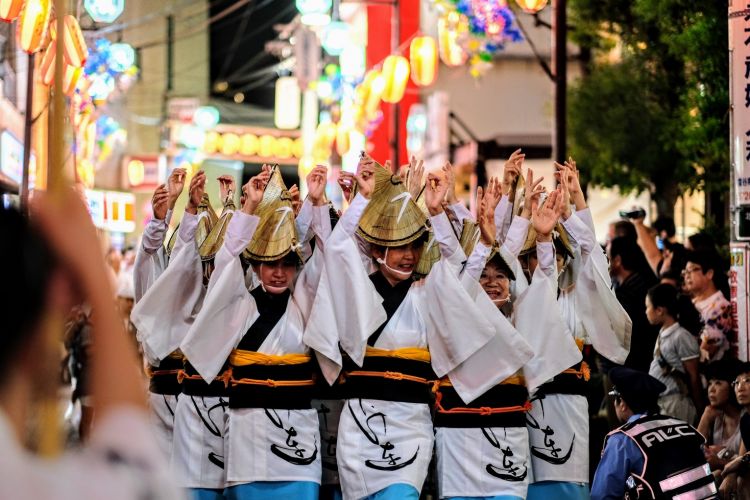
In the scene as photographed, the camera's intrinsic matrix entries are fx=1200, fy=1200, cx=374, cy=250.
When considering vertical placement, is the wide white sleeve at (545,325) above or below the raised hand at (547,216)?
below

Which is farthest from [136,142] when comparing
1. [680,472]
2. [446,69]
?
[680,472]

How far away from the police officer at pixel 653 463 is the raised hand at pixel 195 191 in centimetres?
304

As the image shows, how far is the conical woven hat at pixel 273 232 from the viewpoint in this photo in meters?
7.07

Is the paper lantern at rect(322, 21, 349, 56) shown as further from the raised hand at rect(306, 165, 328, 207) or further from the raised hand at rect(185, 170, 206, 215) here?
the raised hand at rect(306, 165, 328, 207)

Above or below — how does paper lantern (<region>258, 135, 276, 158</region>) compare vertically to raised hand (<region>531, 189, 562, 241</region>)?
above

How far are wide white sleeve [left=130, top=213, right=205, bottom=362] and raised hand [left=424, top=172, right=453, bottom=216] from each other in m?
1.57

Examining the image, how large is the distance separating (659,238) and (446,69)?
18.0 metres

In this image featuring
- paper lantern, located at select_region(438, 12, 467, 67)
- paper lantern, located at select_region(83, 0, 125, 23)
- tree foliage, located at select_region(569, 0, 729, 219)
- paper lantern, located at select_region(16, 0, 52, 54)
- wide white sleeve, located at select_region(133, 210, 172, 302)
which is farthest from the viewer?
paper lantern, located at select_region(438, 12, 467, 67)

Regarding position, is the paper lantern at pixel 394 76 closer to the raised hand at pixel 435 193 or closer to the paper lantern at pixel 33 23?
the paper lantern at pixel 33 23

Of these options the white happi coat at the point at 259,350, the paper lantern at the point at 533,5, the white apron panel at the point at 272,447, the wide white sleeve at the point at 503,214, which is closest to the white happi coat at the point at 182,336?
the white happi coat at the point at 259,350

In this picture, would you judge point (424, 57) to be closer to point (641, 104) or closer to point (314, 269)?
point (641, 104)

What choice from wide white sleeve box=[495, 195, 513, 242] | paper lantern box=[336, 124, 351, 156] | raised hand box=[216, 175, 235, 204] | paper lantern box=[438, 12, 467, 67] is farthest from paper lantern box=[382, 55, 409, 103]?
wide white sleeve box=[495, 195, 513, 242]

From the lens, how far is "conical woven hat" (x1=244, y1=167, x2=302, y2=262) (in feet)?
23.2

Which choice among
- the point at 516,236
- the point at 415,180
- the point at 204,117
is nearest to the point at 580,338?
the point at 516,236
